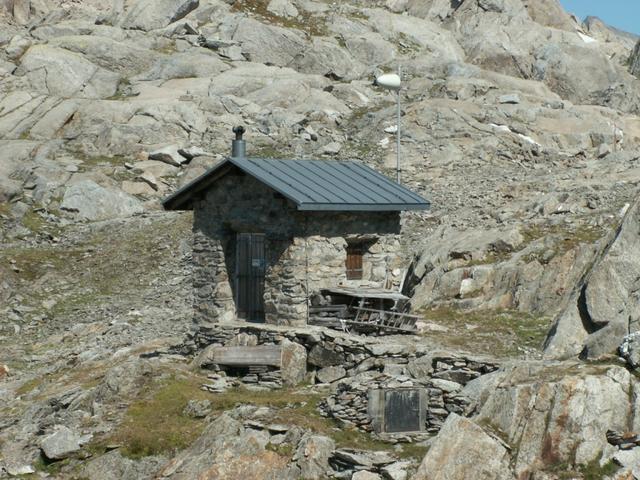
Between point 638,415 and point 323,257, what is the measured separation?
927cm

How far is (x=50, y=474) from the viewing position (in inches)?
736

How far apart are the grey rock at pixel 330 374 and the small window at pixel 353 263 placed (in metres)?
3.42

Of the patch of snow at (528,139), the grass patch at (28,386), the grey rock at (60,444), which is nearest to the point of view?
the grey rock at (60,444)

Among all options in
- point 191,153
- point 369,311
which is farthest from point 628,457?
point 191,153

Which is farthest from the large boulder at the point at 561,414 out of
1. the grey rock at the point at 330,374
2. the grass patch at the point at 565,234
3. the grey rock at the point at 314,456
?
the grass patch at the point at 565,234

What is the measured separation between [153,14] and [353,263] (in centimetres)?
4844

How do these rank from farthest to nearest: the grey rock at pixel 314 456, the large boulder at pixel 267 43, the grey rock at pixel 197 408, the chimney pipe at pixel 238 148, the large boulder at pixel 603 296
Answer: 1. the large boulder at pixel 267 43
2. the chimney pipe at pixel 238 148
3. the large boulder at pixel 603 296
4. the grey rock at pixel 197 408
5. the grey rock at pixel 314 456

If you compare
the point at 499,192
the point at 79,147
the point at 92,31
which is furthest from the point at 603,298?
the point at 92,31

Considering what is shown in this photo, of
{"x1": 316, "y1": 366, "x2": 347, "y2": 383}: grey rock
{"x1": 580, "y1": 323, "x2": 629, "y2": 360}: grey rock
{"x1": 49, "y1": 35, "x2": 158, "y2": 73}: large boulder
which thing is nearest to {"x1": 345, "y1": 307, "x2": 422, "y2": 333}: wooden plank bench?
{"x1": 316, "y1": 366, "x2": 347, "y2": 383}: grey rock

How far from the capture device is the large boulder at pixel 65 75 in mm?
58344

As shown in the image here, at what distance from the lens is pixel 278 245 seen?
2353cm

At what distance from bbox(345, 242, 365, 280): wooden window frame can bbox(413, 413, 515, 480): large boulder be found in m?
8.34

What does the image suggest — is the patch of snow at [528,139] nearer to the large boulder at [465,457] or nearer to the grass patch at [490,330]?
the grass patch at [490,330]

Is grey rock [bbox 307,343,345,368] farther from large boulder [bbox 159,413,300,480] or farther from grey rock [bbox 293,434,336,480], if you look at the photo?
grey rock [bbox 293,434,336,480]
